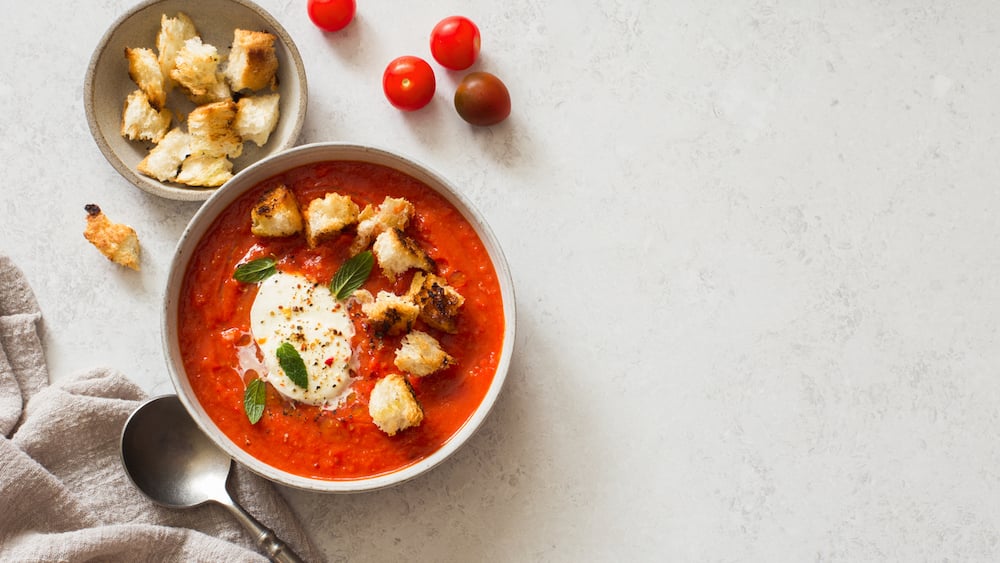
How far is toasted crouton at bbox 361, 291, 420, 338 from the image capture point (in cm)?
278

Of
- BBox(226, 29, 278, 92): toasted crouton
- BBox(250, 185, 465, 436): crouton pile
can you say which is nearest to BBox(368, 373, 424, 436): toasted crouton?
BBox(250, 185, 465, 436): crouton pile

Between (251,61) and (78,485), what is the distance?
5.23 ft

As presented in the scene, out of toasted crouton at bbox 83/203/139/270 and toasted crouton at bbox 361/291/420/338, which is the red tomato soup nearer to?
toasted crouton at bbox 361/291/420/338

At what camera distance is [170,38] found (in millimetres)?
3057

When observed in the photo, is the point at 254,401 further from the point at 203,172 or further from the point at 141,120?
the point at 141,120

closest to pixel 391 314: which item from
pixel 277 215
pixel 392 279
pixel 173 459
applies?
pixel 392 279

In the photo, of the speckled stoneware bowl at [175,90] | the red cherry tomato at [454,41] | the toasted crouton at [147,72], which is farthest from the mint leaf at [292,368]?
the red cherry tomato at [454,41]

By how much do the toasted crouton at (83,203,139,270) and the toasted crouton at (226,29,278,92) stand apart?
2.12 ft

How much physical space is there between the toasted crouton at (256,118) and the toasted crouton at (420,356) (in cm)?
92

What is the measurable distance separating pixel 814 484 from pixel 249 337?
6.90ft

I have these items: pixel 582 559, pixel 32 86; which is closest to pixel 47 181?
pixel 32 86

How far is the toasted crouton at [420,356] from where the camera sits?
9.05ft

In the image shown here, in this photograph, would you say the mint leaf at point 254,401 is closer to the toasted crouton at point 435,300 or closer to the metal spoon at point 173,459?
the metal spoon at point 173,459

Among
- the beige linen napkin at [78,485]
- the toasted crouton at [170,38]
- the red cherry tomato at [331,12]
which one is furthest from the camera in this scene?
the red cherry tomato at [331,12]
